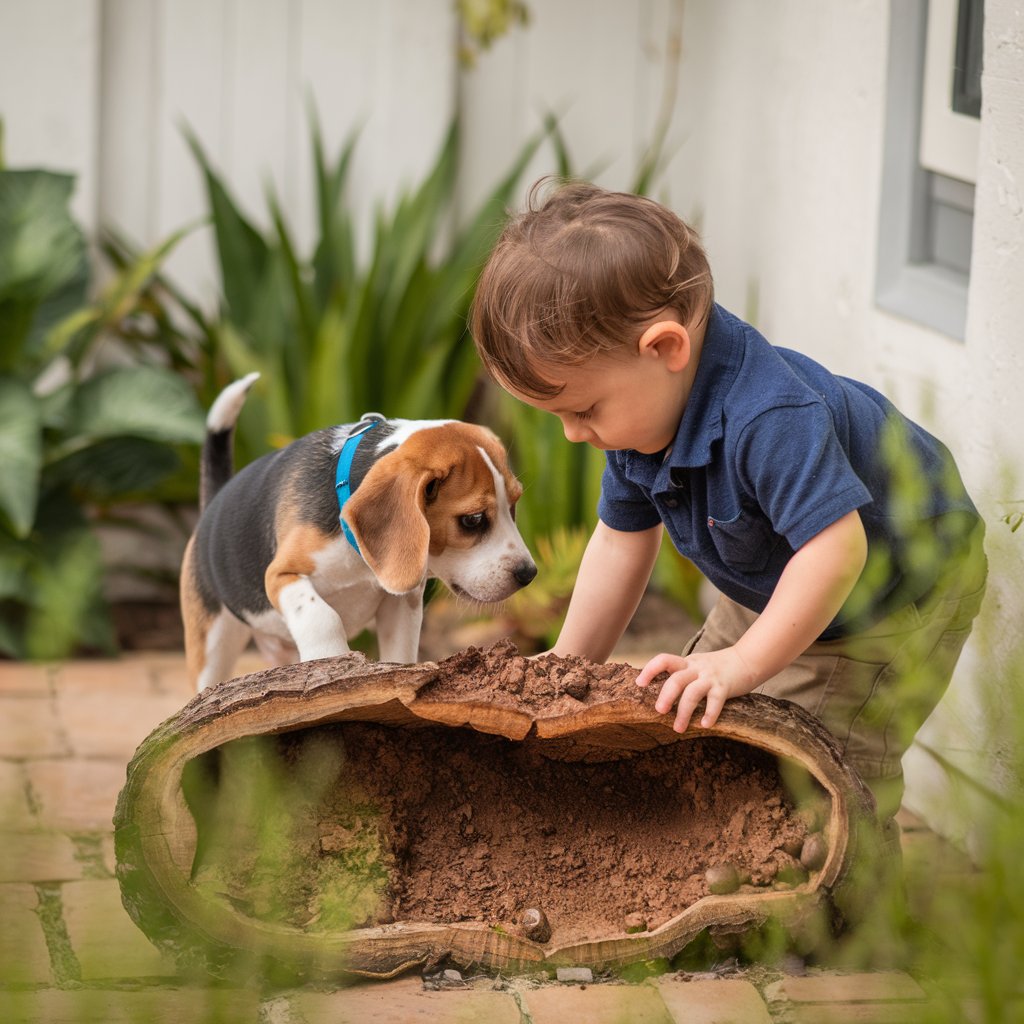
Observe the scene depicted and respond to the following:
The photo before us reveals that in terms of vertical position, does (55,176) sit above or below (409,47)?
below

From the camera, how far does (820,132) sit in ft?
13.4

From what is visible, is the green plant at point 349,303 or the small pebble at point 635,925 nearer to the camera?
the small pebble at point 635,925

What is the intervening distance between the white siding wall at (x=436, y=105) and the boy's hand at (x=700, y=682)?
1.86m

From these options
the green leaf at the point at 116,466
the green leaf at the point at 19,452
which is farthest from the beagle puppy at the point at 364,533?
the green leaf at the point at 116,466

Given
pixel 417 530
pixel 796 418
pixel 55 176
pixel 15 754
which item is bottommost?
pixel 15 754

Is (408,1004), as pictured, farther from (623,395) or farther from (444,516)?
(623,395)

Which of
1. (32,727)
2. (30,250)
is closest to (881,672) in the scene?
(32,727)

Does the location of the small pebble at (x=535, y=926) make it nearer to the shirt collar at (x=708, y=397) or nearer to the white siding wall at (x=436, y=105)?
the shirt collar at (x=708, y=397)

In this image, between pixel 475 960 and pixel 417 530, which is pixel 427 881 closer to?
pixel 475 960

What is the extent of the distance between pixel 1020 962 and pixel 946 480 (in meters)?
1.35

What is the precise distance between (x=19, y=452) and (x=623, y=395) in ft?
8.59

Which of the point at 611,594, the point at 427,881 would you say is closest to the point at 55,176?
the point at 611,594

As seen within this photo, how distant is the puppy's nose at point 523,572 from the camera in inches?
102

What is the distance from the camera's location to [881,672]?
2.67 metres
